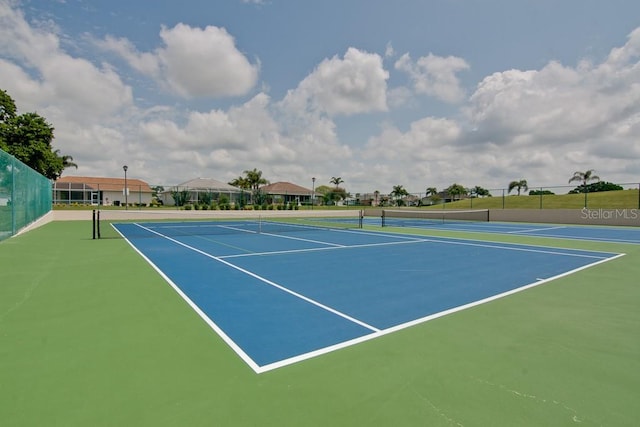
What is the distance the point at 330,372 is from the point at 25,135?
3374cm

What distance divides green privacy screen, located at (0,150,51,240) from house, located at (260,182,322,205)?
2299cm

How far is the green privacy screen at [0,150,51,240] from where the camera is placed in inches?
455

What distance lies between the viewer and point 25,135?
2661cm

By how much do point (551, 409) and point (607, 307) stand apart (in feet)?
11.9

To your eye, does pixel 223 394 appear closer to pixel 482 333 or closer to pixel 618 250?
pixel 482 333

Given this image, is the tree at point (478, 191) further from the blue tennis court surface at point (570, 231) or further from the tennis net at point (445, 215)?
the blue tennis court surface at point (570, 231)

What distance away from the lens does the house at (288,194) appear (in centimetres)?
3900

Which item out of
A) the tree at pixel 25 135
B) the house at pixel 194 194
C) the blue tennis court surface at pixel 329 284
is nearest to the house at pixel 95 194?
the house at pixel 194 194

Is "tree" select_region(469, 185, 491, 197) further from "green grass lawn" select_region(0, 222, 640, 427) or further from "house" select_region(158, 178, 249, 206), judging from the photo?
"green grass lawn" select_region(0, 222, 640, 427)

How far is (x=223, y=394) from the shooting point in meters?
2.74

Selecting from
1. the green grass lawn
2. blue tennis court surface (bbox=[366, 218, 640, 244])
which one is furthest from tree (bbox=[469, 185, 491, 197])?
the green grass lawn

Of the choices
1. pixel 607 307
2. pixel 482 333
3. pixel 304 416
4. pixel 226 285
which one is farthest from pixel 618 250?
pixel 304 416

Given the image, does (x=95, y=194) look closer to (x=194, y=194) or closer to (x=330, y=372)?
(x=194, y=194)

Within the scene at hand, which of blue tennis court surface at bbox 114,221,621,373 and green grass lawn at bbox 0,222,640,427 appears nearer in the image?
green grass lawn at bbox 0,222,640,427
